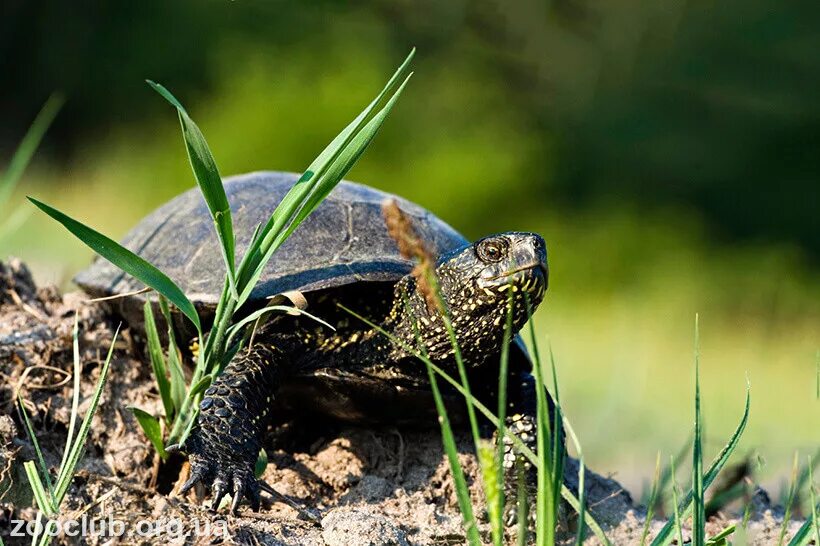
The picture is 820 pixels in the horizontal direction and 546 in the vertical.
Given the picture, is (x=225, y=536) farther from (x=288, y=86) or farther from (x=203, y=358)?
(x=288, y=86)

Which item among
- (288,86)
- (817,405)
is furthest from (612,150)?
(817,405)

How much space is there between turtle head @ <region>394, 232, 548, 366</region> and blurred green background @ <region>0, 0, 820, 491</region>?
534 centimetres

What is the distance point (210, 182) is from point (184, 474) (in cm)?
79

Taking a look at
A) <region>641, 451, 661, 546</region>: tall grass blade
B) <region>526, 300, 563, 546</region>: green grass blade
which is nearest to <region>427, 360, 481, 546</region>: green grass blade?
A: <region>526, 300, 563, 546</region>: green grass blade

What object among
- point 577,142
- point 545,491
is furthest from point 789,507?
point 577,142

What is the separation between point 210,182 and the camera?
7.97 ft

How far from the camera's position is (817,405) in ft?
22.9

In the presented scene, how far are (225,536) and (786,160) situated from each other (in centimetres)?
1062

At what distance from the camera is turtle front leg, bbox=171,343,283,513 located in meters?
2.42

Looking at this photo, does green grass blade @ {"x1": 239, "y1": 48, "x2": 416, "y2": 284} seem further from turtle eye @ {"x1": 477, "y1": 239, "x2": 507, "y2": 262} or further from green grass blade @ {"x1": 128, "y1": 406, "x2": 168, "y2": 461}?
turtle eye @ {"x1": 477, "y1": 239, "x2": 507, "y2": 262}

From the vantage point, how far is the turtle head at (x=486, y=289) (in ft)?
8.58

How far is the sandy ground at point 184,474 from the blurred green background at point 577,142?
5162 millimetres

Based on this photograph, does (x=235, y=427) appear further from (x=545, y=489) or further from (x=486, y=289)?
(x=545, y=489)

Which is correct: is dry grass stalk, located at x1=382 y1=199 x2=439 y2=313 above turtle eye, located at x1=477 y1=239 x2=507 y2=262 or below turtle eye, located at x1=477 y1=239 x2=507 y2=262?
below
